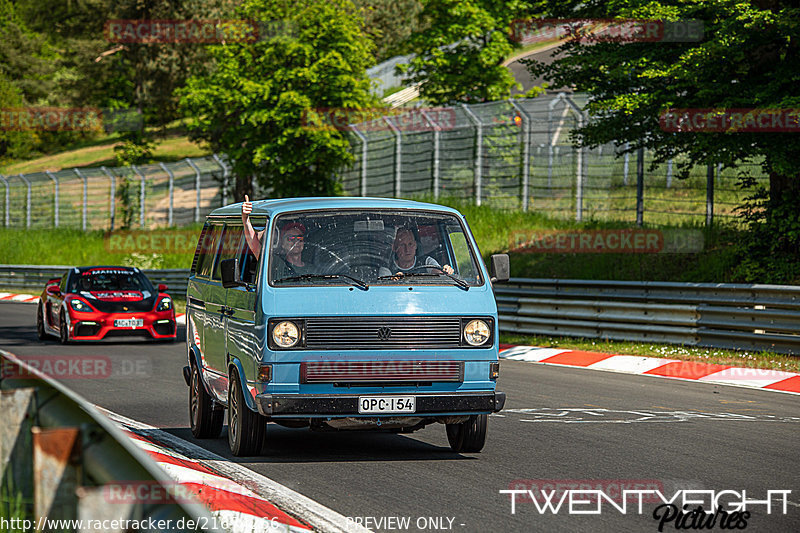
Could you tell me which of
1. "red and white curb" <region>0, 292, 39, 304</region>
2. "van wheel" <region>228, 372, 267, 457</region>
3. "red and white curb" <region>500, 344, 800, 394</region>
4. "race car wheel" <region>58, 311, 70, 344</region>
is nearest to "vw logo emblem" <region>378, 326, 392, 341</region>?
"van wheel" <region>228, 372, 267, 457</region>

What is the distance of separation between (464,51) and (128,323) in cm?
2727

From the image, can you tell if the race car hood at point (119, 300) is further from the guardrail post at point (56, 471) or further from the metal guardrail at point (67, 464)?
the guardrail post at point (56, 471)

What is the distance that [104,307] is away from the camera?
19672 millimetres

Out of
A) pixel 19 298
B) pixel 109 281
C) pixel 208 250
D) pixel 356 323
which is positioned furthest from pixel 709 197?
pixel 19 298

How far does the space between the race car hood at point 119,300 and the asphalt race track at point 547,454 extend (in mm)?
5551

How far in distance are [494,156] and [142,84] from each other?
163ft

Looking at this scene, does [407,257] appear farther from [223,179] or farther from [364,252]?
[223,179]

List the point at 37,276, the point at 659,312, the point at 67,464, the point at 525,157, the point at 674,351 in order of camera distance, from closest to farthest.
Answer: the point at 67,464 < the point at 674,351 < the point at 659,312 < the point at 525,157 < the point at 37,276

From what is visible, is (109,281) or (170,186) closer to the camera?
(109,281)

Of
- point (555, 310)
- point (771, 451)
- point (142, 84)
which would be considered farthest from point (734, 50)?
point (142, 84)

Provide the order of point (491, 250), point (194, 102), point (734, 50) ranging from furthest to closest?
point (194, 102) → point (491, 250) → point (734, 50)

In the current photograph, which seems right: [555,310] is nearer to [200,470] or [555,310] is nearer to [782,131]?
[782,131]

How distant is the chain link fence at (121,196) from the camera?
137 ft

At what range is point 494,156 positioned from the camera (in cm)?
2931
